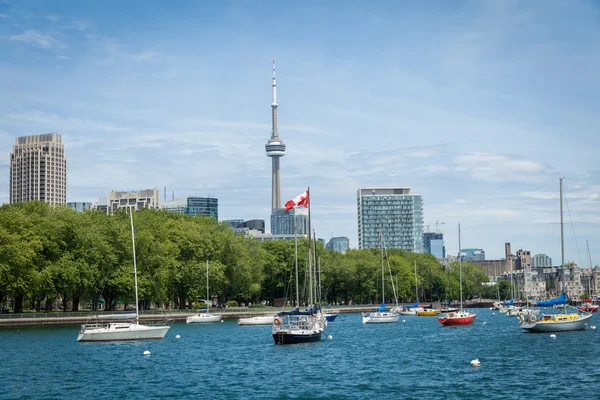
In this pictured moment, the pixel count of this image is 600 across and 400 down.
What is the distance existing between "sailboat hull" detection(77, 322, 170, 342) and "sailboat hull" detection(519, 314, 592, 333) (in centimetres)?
3993

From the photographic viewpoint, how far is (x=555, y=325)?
88438mm

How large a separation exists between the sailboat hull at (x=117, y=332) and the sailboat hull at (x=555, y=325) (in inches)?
1572

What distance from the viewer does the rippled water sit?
47594 millimetres

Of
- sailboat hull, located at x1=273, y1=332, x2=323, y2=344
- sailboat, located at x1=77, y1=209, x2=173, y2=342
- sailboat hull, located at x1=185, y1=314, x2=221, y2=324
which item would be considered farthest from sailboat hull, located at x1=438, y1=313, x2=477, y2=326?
sailboat, located at x1=77, y1=209, x2=173, y2=342

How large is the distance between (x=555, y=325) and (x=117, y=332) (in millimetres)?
46494

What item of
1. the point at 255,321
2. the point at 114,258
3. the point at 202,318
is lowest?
the point at 255,321

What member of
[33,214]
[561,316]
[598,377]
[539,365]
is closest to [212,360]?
[539,365]

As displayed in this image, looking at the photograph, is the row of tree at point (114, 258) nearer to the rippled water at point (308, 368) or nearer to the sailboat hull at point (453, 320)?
the rippled water at point (308, 368)

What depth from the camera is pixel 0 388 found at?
1971 inches

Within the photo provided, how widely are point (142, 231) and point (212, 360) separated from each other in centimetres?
6184

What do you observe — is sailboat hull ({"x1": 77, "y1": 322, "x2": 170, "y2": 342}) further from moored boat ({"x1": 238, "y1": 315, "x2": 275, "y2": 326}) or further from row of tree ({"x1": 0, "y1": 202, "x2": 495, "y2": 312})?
moored boat ({"x1": 238, "y1": 315, "x2": 275, "y2": 326})

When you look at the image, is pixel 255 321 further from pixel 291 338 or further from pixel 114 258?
pixel 291 338

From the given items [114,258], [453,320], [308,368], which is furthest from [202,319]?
[308,368]

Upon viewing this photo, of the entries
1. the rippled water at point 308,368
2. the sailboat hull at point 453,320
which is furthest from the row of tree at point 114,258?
the sailboat hull at point 453,320
